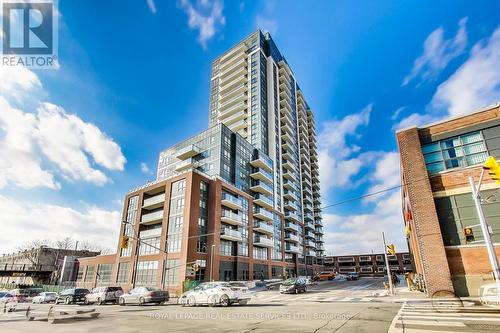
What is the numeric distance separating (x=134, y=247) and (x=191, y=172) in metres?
16.9

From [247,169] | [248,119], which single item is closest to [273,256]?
[247,169]

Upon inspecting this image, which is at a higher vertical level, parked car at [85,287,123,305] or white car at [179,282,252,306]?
white car at [179,282,252,306]

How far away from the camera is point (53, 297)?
117 feet

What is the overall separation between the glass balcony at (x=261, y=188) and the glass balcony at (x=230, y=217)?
11.0m

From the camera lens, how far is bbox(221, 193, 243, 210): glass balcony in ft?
158

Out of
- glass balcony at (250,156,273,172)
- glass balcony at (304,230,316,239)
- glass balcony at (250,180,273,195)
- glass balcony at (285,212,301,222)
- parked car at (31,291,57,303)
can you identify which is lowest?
parked car at (31,291,57,303)

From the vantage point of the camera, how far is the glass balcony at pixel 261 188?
199 feet

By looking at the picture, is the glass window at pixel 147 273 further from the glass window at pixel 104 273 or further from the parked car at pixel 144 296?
the parked car at pixel 144 296

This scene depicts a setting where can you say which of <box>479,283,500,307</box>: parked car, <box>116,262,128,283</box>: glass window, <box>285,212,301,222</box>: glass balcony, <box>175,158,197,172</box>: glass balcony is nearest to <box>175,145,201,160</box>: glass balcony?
<box>175,158,197,172</box>: glass balcony

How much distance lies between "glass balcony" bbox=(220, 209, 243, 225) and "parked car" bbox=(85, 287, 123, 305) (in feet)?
68.6

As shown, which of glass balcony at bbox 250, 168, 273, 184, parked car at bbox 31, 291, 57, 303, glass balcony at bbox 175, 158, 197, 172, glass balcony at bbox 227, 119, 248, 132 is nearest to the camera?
parked car at bbox 31, 291, 57, 303

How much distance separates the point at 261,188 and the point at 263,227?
8.85m

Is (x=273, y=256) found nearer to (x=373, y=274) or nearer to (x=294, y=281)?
(x=294, y=281)

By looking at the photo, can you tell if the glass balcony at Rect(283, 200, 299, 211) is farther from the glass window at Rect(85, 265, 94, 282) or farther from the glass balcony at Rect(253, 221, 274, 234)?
the glass window at Rect(85, 265, 94, 282)
